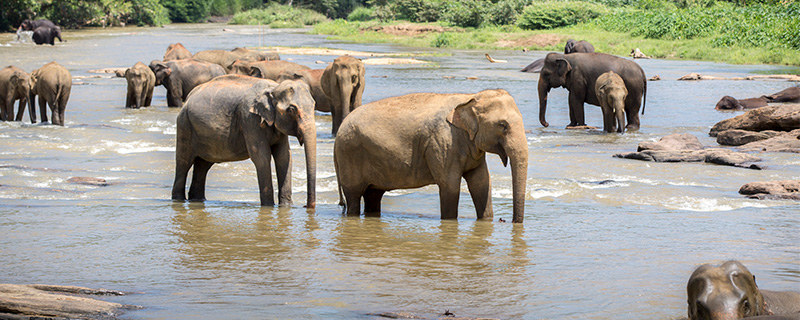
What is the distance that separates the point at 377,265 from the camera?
7.01m

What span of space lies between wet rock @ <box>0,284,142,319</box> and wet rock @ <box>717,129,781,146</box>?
A: 1285 centimetres

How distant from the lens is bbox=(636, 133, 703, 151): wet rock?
49.0 ft

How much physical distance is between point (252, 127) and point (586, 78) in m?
11.5

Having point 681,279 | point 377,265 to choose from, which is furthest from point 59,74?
point 681,279

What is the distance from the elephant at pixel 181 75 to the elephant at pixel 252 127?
13.2 meters

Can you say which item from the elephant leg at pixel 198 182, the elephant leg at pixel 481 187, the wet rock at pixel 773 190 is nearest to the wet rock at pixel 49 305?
the elephant leg at pixel 481 187

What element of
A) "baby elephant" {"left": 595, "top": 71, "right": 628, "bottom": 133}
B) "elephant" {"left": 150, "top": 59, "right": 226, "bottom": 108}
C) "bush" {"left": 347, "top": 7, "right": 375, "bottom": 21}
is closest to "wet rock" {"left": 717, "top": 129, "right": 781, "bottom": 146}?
"baby elephant" {"left": 595, "top": 71, "right": 628, "bottom": 133}

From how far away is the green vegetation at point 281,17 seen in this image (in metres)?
101

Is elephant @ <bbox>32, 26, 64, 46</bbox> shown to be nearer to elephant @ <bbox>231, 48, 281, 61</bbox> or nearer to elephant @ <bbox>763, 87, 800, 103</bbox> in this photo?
elephant @ <bbox>231, 48, 281, 61</bbox>

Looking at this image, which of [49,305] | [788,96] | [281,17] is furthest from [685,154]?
[281,17]

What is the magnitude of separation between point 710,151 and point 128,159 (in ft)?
29.2

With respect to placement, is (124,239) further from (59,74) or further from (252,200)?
(59,74)

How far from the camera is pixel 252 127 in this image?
9.84 m

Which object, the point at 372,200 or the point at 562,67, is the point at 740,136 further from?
the point at 372,200
